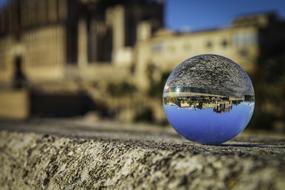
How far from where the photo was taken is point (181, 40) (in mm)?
51594

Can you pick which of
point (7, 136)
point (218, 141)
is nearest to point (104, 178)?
point (218, 141)

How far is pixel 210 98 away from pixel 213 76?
21cm

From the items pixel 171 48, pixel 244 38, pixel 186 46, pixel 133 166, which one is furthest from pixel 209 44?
pixel 133 166

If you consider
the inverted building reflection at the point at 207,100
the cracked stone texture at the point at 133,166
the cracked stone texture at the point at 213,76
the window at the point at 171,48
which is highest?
the window at the point at 171,48

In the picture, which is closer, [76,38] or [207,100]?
[207,100]

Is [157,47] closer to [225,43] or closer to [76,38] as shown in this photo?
[225,43]

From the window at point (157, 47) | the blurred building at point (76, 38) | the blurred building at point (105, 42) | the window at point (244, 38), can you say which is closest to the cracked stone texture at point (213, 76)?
the blurred building at point (105, 42)

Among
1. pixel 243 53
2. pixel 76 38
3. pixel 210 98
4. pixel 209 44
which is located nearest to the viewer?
pixel 210 98

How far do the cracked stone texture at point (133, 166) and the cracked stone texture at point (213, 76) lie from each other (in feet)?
1.88

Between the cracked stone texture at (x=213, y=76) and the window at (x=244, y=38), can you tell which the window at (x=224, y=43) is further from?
the cracked stone texture at (x=213, y=76)

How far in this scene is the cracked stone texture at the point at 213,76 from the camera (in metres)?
3.65

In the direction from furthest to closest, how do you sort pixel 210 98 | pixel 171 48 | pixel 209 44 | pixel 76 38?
pixel 76 38, pixel 171 48, pixel 209 44, pixel 210 98

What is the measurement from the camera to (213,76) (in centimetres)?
367

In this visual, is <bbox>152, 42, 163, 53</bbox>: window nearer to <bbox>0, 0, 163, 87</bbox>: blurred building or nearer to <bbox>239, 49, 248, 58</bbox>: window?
<bbox>0, 0, 163, 87</bbox>: blurred building
